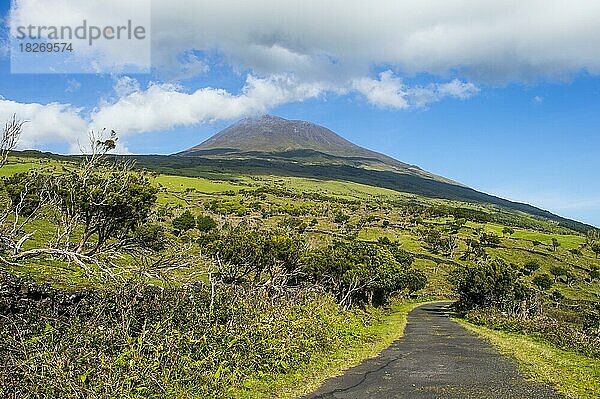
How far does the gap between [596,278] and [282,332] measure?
328 feet

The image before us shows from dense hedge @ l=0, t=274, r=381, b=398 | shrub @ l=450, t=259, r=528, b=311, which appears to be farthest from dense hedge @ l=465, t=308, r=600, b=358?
dense hedge @ l=0, t=274, r=381, b=398

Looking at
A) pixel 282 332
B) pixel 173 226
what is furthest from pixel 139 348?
pixel 173 226

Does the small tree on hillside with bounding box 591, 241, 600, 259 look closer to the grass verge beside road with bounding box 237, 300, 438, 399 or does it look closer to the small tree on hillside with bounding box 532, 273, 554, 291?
the small tree on hillside with bounding box 532, 273, 554, 291

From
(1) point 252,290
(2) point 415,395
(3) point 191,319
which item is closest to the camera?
(2) point 415,395

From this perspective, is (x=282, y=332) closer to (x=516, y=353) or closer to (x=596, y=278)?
(x=516, y=353)

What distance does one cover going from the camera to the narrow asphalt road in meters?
11.2

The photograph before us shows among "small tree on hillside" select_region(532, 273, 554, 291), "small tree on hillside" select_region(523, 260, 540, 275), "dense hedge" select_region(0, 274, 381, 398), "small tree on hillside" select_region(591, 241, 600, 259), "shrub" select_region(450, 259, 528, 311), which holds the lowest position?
"small tree on hillside" select_region(532, 273, 554, 291)

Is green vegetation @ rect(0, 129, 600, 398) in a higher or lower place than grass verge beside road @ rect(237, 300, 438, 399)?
higher

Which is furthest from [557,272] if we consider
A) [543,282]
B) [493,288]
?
[493,288]

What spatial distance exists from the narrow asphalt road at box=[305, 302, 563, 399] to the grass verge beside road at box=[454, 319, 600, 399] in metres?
0.44

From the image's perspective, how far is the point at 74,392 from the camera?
7.77 meters

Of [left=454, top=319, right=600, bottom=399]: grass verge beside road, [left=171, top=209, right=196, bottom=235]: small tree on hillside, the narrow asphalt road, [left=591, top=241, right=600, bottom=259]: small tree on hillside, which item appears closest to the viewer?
the narrow asphalt road

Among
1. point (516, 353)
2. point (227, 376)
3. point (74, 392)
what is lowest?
point (516, 353)

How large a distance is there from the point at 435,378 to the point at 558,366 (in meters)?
4.44
